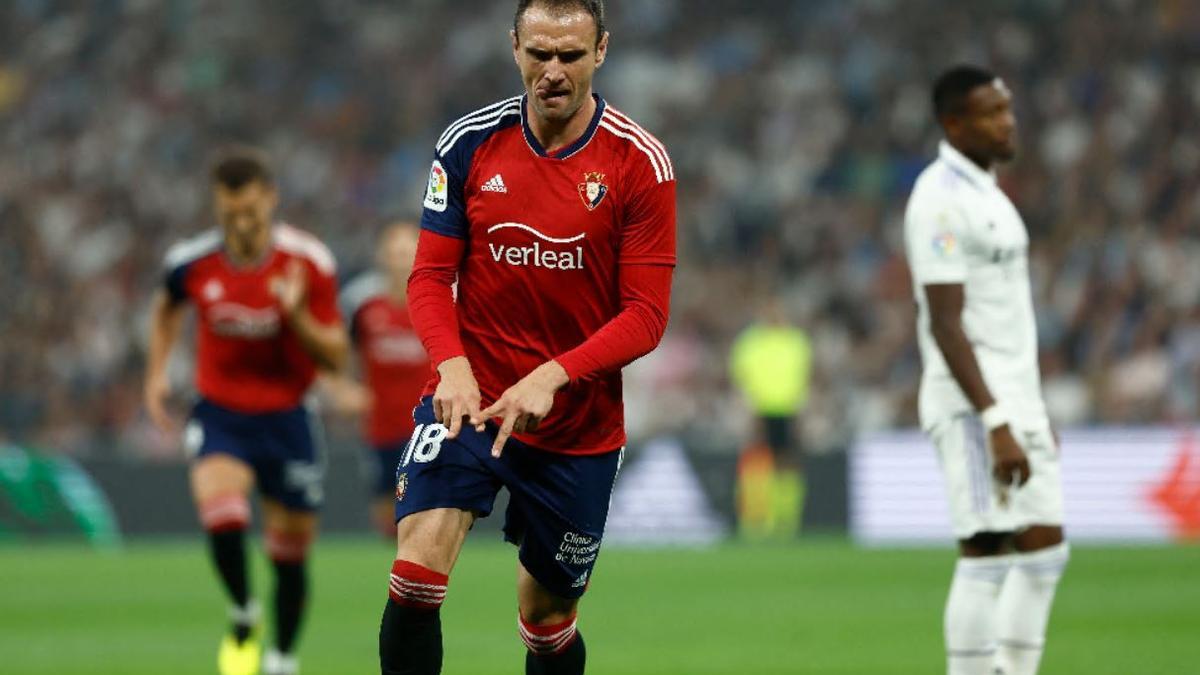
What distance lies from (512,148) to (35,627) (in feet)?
26.8

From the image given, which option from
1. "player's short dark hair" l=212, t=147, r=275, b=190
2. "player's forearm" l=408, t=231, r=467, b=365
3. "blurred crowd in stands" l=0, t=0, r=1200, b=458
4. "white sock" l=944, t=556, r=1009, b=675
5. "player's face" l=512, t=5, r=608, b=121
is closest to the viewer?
"player's face" l=512, t=5, r=608, b=121

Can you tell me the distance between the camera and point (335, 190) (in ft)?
88.7

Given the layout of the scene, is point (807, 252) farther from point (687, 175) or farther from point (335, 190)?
point (335, 190)

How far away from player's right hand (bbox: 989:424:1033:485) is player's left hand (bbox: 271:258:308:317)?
13.6 ft

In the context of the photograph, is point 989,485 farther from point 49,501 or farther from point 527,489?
point 49,501

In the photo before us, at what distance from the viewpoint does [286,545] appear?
10.5 meters

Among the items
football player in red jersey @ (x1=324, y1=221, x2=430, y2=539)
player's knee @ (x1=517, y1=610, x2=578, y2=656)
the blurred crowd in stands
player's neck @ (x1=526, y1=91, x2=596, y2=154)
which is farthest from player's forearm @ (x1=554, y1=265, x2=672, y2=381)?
the blurred crowd in stands

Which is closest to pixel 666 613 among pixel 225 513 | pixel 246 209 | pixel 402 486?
pixel 225 513

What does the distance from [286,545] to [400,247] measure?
457cm

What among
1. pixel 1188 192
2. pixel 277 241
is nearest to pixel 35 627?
pixel 277 241

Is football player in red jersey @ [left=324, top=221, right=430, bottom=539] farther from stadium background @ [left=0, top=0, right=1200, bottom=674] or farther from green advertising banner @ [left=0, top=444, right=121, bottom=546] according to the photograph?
green advertising banner @ [left=0, top=444, right=121, bottom=546]

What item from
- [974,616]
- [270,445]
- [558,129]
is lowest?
[974,616]

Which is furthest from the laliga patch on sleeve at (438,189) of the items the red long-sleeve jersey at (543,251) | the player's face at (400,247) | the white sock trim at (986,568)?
the player's face at (400,247)

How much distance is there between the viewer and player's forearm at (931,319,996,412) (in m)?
7.42
